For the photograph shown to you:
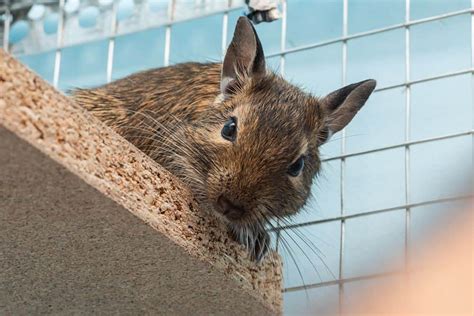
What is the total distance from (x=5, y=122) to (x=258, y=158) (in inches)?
25.2

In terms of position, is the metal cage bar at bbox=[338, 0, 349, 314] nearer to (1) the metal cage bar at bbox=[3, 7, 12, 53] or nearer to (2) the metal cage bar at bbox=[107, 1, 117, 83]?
(2) the metal cage bar at bbox=[107, 1, 117, 83]

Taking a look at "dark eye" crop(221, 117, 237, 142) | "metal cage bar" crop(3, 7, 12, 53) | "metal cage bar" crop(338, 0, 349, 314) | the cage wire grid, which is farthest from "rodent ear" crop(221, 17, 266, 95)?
"metal cage bar" crop(3, 7, 12, 53)

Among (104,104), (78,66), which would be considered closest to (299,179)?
(104,104)

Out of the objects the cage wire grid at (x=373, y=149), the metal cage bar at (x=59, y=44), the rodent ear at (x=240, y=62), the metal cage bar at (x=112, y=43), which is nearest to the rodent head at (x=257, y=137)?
the rodent ear at (x=240, y=62)

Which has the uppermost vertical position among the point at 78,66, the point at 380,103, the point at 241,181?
the point at 78,66

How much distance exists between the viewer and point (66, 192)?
1.36 metres

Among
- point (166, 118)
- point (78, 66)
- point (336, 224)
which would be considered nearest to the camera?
point (166, 118)

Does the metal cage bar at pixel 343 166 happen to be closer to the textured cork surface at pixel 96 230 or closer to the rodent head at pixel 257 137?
the rodent head at pixel 257 137

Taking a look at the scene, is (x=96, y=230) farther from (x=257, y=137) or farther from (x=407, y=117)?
(x=407, y=117)

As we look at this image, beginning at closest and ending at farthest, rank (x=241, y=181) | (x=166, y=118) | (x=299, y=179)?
(x=241, y=181), (x=299, y=179), (x=166, y=118)

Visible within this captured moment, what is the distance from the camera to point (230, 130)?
6.16 ft

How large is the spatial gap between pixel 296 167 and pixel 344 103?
0.25 metres

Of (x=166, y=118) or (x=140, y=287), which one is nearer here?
(x=140, y=287)

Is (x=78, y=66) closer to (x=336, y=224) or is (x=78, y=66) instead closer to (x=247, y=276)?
(x=336, y=224)
